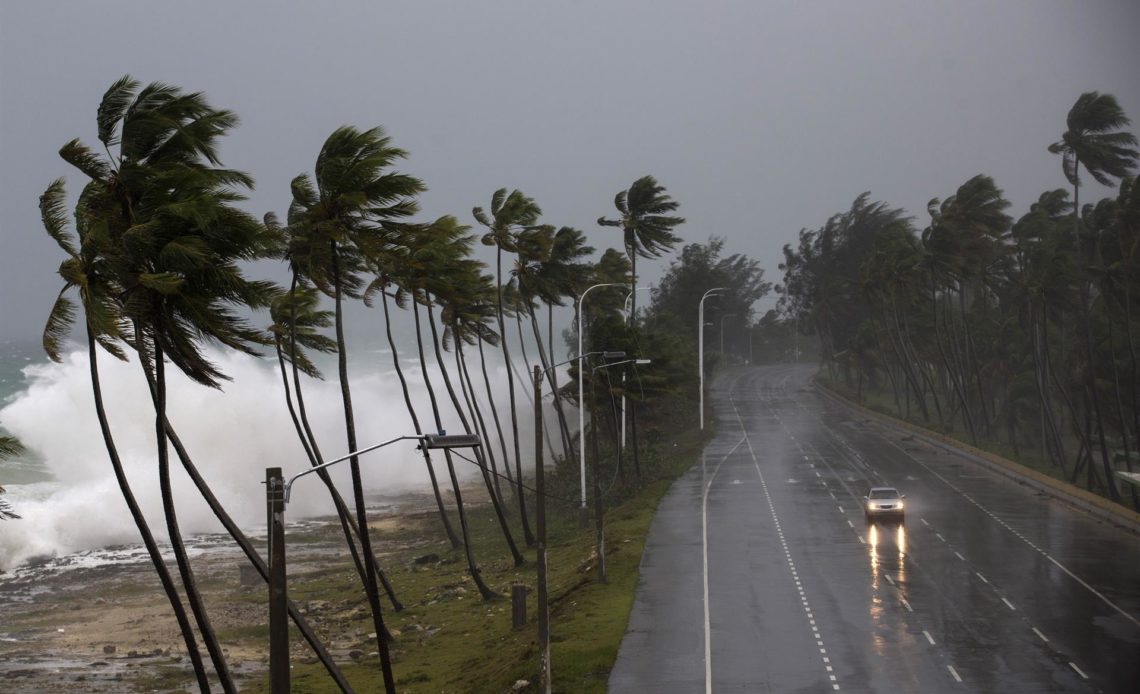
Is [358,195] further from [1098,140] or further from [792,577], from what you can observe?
[1098,140]

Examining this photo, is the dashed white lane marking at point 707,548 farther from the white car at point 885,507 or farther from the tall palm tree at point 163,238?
the tall palm tree at point 163,238

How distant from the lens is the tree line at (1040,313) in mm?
74750

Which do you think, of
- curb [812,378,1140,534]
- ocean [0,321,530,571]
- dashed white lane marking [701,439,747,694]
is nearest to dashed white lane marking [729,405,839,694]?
dashed white lane marking [701,439,747,694]

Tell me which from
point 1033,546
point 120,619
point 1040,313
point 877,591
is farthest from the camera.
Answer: point 1040,313

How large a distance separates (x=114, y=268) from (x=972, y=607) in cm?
2635

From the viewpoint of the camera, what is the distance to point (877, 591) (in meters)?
40.0

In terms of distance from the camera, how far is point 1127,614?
36406 millimetres

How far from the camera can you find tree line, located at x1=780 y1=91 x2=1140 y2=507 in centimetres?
7475

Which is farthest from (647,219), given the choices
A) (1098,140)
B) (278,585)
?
(278,585)

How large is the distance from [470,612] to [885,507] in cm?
1919

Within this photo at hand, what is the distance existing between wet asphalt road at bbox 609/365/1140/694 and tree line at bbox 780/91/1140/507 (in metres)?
13.6

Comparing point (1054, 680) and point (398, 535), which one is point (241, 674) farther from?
point (398, 535)

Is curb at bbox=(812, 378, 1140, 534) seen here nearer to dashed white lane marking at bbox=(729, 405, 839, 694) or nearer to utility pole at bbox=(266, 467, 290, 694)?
dashed white lane marking at bbox=(729, 405, 839, 694)

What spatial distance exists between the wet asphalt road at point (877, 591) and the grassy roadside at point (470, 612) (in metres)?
1.09
